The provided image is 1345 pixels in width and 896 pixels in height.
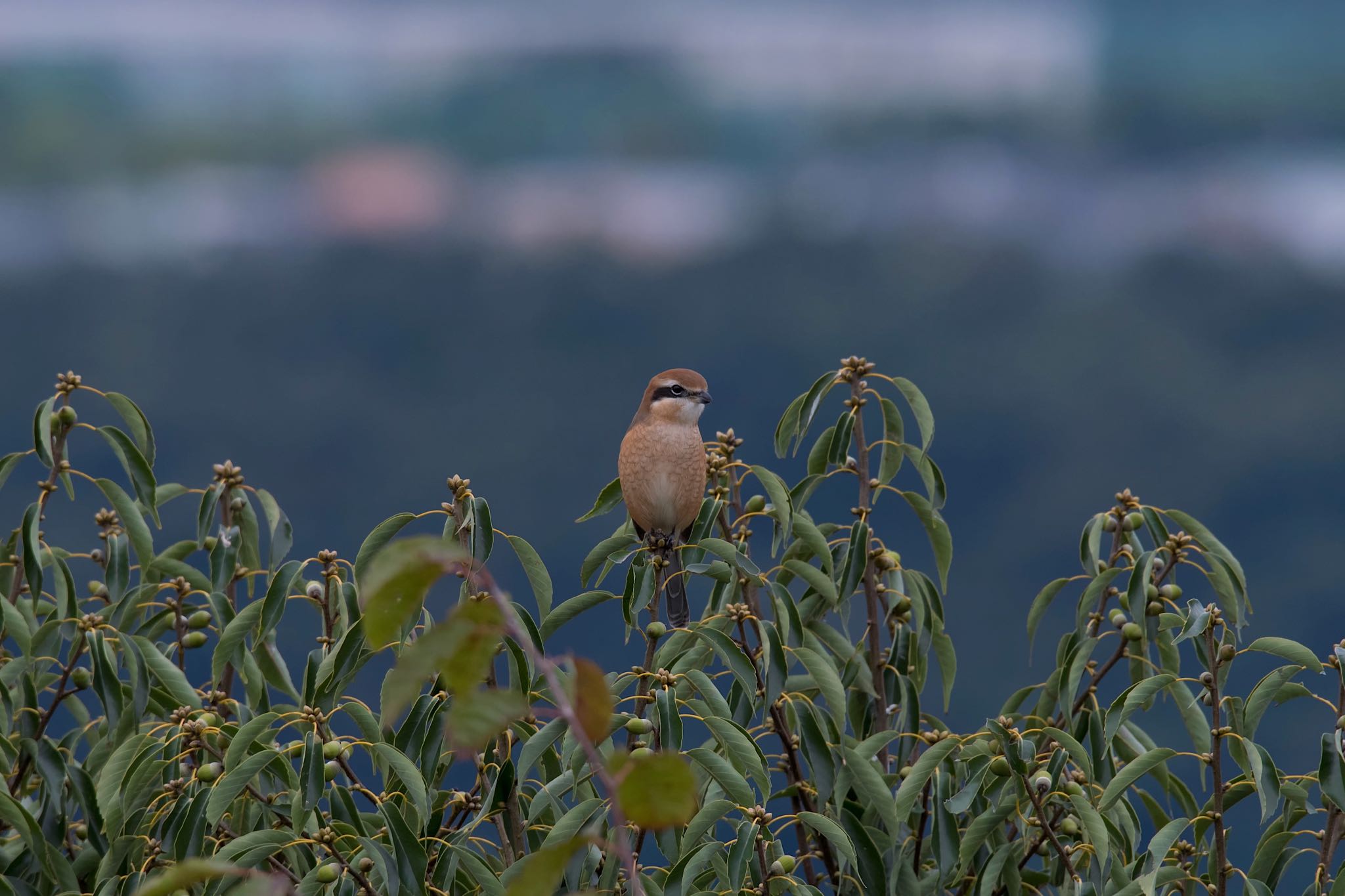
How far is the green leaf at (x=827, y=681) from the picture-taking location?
7.40ft

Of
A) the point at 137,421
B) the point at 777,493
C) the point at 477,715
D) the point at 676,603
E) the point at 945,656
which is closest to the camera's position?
the point at 477,715

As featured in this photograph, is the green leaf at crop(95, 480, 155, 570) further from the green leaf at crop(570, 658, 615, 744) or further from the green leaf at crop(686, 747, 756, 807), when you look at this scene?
the green leaf at crop(570, 658, 615, 744)

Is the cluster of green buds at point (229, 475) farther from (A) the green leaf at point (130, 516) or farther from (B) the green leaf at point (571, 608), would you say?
(B) the green leaf at point (571, 608)

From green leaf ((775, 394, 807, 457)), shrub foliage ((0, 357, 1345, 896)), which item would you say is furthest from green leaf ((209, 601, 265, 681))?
green leaf ((775, 394, 807, 457))

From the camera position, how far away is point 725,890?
6.93 ft

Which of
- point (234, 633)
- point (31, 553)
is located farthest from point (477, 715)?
point (31, 553)

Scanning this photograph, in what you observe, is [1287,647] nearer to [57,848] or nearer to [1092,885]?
[1092,885]

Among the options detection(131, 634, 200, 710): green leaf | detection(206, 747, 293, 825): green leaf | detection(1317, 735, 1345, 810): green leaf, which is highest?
detection(1317, 735, 1345, 810): green leaf

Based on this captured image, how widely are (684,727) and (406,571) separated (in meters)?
1.58

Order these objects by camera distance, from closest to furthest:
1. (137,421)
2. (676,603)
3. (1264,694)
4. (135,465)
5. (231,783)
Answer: (231,783) < (1264,694) < (135,465) < (137,421) < (676,603)

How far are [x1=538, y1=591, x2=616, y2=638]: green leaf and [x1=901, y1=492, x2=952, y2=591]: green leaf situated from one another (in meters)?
0.62

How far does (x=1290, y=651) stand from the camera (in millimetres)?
2111

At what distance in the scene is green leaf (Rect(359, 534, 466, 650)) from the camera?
34.5 inches

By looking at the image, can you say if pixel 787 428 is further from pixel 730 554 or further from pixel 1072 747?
pixel 1072 747
